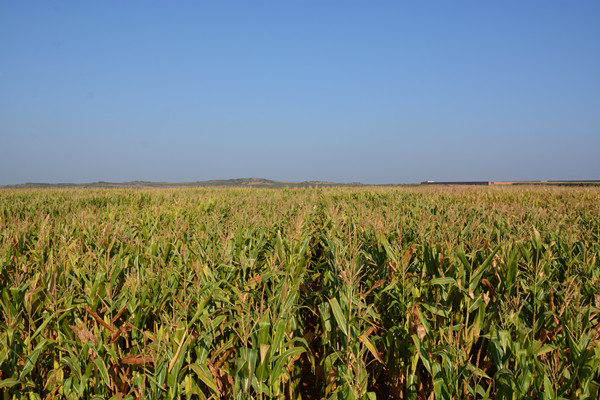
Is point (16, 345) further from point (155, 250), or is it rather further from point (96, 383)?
point (155, 250)

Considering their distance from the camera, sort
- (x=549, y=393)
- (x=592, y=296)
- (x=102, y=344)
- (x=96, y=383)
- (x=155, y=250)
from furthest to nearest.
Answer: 1. (x=155, y=250)
2. (x=592, y=296)
3. (x=102, y=344)
4. (x=96, y=383)
5. (x=549, y=393)

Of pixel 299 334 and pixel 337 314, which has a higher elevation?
pixel 337 314

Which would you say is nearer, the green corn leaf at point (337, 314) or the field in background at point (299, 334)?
the field in background at point (299, 334)

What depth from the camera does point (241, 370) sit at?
183 centimetres

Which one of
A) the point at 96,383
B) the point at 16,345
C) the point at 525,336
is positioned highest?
the point at 525,336

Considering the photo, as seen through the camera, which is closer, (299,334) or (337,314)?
(337,314)

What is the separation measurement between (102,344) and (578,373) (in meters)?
2.67

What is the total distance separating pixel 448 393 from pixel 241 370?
3.53 feet

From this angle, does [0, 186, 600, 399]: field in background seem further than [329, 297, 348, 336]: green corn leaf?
No

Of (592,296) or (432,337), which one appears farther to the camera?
(592,296)

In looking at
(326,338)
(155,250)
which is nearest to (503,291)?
(326,338)

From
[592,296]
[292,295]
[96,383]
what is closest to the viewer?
[96,383]

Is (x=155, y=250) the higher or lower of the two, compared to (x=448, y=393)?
higher

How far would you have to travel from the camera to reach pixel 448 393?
1.77m
